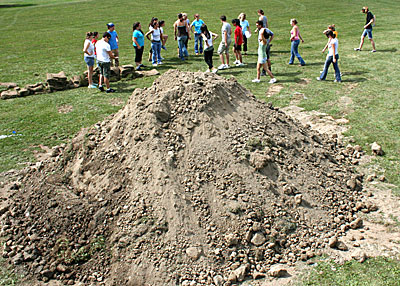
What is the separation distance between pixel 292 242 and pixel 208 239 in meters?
1.43

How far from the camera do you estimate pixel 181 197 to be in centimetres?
639

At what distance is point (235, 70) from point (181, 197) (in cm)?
1042

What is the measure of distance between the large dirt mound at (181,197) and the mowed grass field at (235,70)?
2.31 meters

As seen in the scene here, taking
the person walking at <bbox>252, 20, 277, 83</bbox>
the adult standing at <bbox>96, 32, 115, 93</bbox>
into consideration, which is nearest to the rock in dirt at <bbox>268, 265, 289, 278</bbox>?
the person walking at <bbox>252, 20, 277, 83</bbox>

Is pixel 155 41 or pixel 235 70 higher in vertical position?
pixel 155 41

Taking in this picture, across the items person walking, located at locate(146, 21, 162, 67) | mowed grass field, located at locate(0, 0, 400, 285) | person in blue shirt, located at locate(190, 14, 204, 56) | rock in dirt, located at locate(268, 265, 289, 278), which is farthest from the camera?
person in blue shirt, located at locate(190, 14, 204, 56)

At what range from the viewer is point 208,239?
238 inches

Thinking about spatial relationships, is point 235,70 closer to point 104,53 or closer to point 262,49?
point 262,49

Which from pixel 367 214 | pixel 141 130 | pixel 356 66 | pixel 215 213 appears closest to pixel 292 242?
pixel 215 213

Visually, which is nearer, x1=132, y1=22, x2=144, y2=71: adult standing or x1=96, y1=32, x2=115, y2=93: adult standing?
x1=96, y1=32, x2=115, y2=93: adult standing

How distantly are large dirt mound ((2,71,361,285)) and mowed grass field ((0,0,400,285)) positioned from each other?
2.31 m

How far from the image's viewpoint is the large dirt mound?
5.96 m

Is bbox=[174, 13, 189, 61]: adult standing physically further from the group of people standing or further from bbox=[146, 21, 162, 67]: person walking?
bbox=[146, 21, 162, 67]: person walking

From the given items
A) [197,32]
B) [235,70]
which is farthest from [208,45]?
[197,32]
